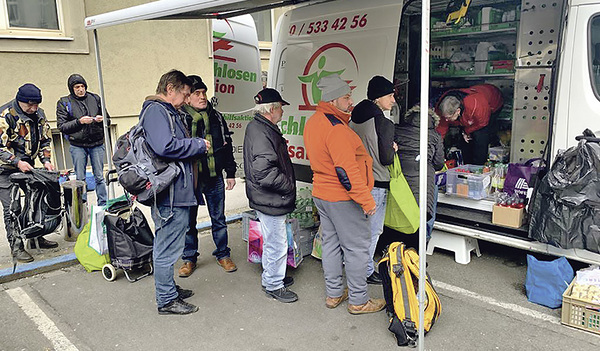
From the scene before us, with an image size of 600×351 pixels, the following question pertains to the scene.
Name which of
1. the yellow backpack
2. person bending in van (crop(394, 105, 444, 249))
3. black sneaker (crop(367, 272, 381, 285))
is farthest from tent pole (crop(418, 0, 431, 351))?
person bending in van (crop(394, 105, 444, 249))

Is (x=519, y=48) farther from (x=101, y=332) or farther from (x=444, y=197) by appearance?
(x=101, y=332)

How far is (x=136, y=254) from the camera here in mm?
4340

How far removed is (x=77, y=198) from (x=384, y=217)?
3.25m

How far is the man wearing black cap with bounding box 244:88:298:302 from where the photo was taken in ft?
12.2

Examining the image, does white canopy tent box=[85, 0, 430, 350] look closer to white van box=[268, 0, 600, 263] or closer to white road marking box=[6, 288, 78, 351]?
white van box=[268, 0, 600, 263]

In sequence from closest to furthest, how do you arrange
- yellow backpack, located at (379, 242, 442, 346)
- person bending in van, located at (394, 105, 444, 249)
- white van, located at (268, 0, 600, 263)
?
yellow backpack, located at (379, 242, 442, 346) → white van, located at (268, 0, 600, 263) → person bending in van, located at (394, 105, 444, 249)

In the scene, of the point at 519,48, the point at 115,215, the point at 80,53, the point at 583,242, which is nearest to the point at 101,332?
the point at 115,215

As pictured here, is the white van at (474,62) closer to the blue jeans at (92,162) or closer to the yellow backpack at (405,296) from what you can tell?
the yellow backpack at (405,296)

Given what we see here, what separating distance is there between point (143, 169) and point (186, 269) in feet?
4.76

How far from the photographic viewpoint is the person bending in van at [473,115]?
506 centimetres

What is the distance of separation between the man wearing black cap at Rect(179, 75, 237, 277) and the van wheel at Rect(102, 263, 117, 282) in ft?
1.93

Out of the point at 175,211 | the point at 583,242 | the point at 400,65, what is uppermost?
the point at 400,65

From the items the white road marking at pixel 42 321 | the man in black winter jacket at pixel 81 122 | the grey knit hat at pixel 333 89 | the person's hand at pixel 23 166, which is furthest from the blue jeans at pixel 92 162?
the grey knit hat at pixel 333 89

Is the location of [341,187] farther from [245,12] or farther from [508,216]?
[245,12]
